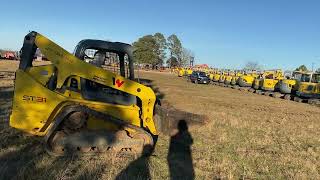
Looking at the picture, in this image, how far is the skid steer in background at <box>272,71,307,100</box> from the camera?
3394 centimetres

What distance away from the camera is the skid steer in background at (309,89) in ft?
101

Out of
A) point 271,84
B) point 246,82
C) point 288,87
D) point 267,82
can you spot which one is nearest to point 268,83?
point 267,82

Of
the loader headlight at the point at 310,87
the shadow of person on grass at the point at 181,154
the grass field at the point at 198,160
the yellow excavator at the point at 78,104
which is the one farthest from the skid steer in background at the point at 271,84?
the yellow excavator at the point at 78,104

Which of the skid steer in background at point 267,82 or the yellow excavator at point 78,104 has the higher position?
the yellow excavator at point 78,104

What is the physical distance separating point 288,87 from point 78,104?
93.9ft

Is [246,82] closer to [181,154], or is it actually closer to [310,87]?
[310,87]

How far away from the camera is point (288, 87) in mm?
34719

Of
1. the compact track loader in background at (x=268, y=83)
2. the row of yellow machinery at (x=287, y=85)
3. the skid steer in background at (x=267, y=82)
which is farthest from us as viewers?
the skid steer in background at (x=267, y=82)

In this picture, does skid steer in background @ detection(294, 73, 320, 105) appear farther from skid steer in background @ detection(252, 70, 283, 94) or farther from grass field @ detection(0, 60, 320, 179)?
grass field @ detection(0, 60, 320, 179)

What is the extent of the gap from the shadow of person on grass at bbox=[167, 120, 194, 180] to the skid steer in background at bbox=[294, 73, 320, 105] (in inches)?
806

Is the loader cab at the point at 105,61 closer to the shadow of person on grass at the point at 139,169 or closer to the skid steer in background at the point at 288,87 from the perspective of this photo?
the shadow of person on grass at the point at 139,169

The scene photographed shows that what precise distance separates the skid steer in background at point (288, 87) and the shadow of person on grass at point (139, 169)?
26652 mm

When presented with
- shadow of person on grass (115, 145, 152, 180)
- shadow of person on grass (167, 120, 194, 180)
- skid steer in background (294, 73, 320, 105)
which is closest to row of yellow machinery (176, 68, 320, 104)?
skid steer in background (294, 73, 320, 105)

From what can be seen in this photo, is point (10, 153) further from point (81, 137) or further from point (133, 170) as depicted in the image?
point (133, 170)
